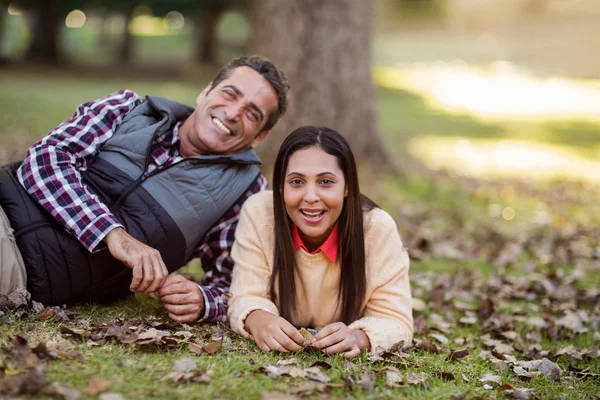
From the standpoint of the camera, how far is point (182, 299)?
12.1ft

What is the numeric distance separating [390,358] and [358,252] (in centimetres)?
59

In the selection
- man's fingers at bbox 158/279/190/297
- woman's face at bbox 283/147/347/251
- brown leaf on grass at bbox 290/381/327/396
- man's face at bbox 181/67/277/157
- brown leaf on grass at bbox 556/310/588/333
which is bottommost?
brown leaf on grass at bbox 556/310/588/333

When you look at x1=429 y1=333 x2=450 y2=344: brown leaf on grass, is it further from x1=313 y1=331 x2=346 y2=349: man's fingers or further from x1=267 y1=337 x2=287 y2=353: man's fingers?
x1=267 y1=337 x2=287 y2=353: man's fingers

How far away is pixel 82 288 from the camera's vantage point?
3764 millimetres

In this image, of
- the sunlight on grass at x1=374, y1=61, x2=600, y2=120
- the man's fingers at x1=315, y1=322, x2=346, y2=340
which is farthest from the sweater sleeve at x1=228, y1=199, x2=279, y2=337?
the sunlight on grass at x1=374, y1=61, x2=600, y2=120

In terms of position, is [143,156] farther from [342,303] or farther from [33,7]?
[33,7]

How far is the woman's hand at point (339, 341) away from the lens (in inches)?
133

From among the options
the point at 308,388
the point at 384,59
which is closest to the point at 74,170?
the point at 308,388

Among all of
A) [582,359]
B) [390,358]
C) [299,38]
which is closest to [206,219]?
[390,358]

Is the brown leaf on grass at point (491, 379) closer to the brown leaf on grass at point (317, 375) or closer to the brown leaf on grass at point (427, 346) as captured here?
the brown leaf on grass at point (427, 346)

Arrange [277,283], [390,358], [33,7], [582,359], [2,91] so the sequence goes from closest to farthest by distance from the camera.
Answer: [390,358]
[277,283]
[582,359]
[2,91]
[33,7]

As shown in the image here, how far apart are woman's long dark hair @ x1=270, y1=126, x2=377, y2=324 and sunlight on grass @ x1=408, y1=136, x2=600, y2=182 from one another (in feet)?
23.5

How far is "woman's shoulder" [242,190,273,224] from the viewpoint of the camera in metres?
3.80

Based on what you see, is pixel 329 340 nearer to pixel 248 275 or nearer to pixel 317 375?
pixel 317 375
